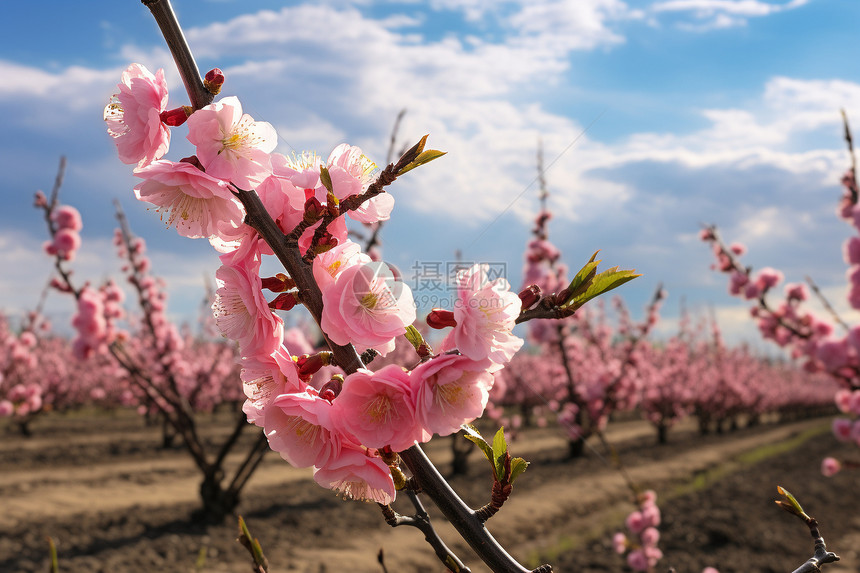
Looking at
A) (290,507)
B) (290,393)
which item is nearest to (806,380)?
(290,507)

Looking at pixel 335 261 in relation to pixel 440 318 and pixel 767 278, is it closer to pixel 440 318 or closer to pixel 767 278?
pixel 440 318

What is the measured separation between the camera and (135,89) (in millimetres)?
955

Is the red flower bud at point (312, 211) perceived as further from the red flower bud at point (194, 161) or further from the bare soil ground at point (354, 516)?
the bare soil ground at point (354, 516)

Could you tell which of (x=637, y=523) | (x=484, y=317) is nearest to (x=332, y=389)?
(x=484, y=317)

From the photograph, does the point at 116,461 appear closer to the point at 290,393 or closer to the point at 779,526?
the point at 779,526

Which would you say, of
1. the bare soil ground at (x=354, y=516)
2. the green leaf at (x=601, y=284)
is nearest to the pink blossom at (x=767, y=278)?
the bare soil ground at (x=354, y=516)

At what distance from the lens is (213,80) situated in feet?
3.01

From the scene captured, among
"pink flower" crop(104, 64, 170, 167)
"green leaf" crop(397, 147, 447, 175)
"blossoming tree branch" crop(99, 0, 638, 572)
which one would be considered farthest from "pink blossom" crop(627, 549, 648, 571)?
"pink flower" crop(104, 64, 170, 167)

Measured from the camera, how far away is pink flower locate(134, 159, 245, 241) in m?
0.88

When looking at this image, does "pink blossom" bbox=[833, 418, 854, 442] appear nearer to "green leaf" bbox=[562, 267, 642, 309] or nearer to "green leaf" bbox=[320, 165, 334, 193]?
"green leaf" bbox=[562, 267, 642, 309]

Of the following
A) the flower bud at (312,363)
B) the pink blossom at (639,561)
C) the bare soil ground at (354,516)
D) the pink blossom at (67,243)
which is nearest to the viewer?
the flower bud at (312,363)

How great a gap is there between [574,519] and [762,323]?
377cm

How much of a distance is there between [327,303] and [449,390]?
21 centimetres

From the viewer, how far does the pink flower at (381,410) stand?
31.5 inches
